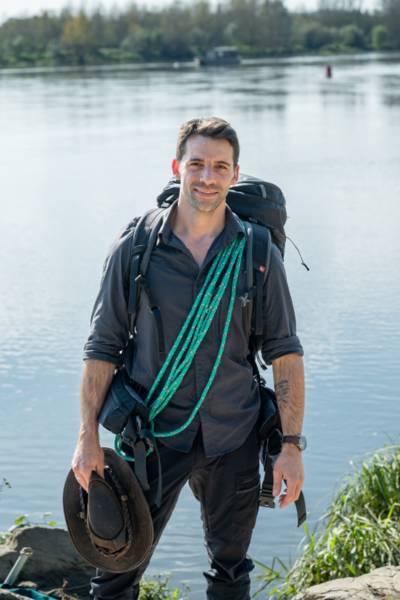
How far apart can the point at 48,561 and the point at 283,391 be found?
1546mm

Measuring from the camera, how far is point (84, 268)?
851 centimetres

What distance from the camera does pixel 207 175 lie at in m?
2.21

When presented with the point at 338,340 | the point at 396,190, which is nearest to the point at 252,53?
the point at 396,190

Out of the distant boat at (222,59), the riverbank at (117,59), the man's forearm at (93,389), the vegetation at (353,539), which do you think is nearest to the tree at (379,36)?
the riverbank at (117,59)

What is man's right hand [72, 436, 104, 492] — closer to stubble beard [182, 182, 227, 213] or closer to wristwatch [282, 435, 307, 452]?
wristwatch [282, 435, 307, 452]

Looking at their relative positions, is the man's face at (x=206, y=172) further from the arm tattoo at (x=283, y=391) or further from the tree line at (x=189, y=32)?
the tree line at (x=189, y=32)

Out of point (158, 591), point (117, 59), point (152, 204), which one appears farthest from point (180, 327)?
point (117, 59)

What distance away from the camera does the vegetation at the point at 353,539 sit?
3.22 meters

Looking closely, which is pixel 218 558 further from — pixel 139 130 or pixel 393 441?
pixel 139 130

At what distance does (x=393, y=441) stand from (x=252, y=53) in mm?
88728

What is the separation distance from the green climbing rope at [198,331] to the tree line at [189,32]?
3044 inches

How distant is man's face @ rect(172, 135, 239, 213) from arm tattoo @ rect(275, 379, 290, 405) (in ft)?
1.81

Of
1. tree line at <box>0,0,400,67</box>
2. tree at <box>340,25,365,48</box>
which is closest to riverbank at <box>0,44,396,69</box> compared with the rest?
tree line at <box>0,0,400,67</box>

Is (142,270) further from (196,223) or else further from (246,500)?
(246,500)
